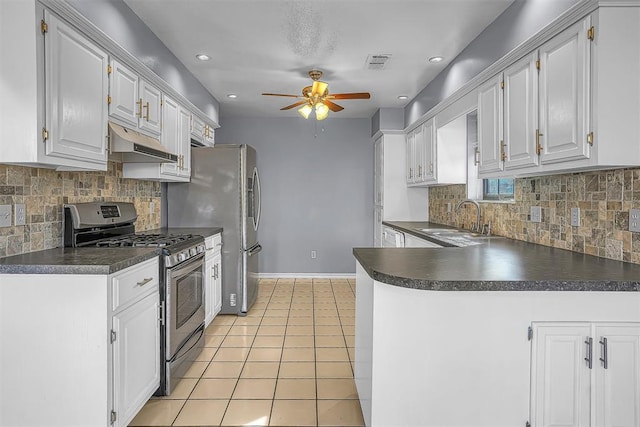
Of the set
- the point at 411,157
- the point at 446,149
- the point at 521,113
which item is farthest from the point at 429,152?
the point at 521,113

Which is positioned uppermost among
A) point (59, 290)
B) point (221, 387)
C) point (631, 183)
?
point (631, 183)

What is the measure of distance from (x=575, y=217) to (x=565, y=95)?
30.8 inches

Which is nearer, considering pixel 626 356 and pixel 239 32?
pixel 626 356

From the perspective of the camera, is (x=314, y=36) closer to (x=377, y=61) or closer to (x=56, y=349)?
(x=377, y=61)

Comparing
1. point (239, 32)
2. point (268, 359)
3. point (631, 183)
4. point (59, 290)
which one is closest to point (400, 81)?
point (239, 32)

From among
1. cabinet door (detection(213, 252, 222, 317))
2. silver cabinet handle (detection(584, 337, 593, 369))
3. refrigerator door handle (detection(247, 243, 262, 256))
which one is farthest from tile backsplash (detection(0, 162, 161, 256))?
silver cabinet handle (detection(584, 337, 593, 369))

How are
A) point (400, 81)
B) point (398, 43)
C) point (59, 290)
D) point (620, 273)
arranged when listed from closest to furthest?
point (620, 273)
point (59, 290)
point (398, 43)
point (400, 81)

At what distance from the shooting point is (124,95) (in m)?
2.64

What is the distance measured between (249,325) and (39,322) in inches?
89.4

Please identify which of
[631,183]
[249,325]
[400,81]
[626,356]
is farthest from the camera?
[400,81]

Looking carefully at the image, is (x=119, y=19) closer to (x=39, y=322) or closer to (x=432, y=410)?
(x=39, y=322)

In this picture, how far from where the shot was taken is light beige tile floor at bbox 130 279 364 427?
2283 mm

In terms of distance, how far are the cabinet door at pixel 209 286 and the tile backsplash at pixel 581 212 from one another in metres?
2.58

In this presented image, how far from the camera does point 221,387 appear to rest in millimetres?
2627
